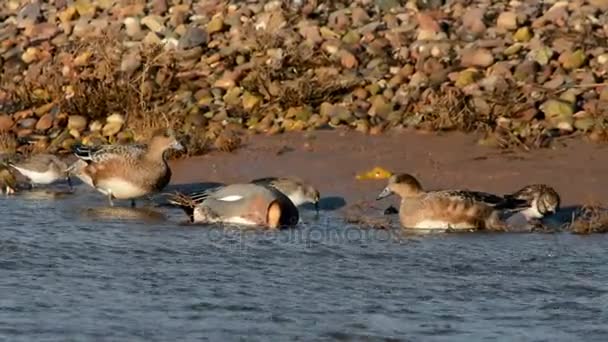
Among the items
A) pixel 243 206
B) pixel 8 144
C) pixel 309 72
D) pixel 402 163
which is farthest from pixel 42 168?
pixel 402 163

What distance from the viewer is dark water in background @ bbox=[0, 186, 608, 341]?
8719 millimetres

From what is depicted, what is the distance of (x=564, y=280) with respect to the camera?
980 cm

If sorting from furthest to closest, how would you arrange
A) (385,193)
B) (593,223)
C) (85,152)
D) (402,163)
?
(85,152) → (402,163) → (385,193) → (593,223)

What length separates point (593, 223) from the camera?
36.3 feet

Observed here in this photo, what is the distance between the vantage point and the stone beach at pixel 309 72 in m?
13.5

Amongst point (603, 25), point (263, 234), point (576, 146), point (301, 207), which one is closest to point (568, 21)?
point (603, 25)

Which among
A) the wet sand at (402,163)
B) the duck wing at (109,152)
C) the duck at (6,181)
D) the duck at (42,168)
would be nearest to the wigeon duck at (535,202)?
the wet sand at (402,163)

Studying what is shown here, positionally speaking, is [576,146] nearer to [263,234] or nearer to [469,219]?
[469,219]

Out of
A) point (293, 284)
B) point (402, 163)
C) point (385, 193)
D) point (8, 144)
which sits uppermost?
point (8, 144)

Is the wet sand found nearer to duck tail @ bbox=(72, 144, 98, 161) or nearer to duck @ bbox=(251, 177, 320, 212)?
duck @ bbox=(251, 177, 320, 212)

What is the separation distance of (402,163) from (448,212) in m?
1.54

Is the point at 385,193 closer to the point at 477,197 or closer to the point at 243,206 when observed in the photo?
the point at 477,197

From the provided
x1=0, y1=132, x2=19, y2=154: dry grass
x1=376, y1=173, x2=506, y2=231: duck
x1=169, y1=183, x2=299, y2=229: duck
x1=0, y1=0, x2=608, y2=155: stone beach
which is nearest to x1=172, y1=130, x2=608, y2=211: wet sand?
x1=0, y1=0, x2=608, y2=155: stone beach

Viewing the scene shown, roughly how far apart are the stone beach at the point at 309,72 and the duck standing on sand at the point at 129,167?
749 millimetres
